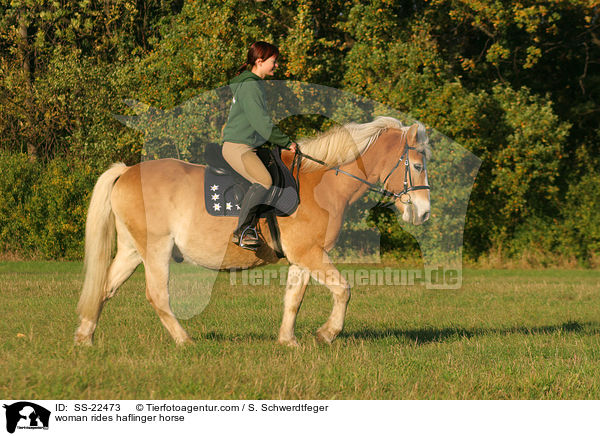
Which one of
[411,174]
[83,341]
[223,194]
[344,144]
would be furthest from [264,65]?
[83,341]

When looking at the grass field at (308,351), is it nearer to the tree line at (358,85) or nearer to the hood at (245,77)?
the hood at (245,77)

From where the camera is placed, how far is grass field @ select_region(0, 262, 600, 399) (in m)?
5.68

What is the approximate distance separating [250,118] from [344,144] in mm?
1327

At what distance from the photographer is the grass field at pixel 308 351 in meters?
5.68

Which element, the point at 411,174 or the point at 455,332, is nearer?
the point at 411,174

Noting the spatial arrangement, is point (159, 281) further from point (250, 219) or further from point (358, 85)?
point (358, 85)

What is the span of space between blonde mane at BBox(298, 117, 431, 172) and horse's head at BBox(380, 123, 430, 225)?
2.0 inches

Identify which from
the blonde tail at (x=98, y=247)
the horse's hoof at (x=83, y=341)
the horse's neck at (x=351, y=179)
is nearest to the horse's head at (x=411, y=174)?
the horse's neck at (x=351, y=179)

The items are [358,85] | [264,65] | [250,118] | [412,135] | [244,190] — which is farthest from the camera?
[358,85]

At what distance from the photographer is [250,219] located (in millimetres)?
7457

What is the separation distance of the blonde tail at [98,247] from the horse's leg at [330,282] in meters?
2.44

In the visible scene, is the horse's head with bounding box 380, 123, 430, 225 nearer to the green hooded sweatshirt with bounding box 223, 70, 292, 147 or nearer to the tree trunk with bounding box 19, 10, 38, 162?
the green hooded sweatshirt with bounding box 223, 70, 292, 147

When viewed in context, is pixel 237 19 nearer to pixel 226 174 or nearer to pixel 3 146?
pixel 3 146
